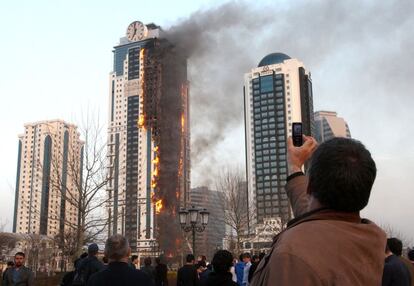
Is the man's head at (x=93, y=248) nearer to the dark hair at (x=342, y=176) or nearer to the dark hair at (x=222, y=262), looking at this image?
the dark hair at (x=222, y=262)

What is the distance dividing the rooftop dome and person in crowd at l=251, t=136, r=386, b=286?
446 ft

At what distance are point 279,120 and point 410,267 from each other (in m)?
124

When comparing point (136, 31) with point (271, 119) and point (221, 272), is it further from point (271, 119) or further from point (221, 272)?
point (221, 272)

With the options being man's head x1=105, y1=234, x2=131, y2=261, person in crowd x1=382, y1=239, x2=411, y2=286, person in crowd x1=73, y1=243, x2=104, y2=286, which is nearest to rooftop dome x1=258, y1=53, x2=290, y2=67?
person in crowd x1=73, y1=243, x2=104, y2=286

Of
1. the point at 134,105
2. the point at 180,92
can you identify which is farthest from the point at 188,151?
the point at 134,105

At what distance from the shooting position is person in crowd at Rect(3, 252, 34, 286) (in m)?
7.95

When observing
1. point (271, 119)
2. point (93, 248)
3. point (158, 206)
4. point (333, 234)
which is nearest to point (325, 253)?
point (333, 234)

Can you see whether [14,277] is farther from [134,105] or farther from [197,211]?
[134,105]

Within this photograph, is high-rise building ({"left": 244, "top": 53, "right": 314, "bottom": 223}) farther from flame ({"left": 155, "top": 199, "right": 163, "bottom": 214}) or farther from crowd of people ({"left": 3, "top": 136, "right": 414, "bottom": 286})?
crowd of people ({"left": 3, "top": 136, "right": 414, "bottom": 286})

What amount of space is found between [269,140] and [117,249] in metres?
126

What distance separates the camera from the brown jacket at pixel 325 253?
1.45 metres

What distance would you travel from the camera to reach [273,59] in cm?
13700

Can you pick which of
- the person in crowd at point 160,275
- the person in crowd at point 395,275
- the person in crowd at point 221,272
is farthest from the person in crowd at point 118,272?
the person in crowd at point 160,275

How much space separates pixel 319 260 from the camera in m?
1.47
